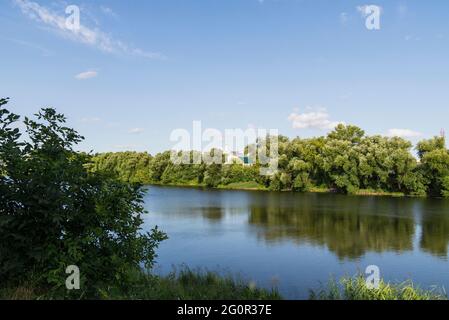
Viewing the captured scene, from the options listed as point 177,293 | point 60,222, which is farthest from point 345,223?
point 60,222

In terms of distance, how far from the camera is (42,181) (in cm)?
578

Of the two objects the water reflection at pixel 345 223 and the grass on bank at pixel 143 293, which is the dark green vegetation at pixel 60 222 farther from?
the water reflection at pixel 345 223

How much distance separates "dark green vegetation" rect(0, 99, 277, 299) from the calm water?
664 cm

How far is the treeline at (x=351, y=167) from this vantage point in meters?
51.3

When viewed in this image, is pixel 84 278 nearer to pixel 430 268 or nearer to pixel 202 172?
pixel 430 268

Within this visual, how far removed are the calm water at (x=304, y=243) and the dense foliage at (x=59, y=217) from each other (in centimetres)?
671

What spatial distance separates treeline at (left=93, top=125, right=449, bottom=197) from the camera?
168 ft

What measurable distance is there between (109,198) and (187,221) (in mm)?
22602

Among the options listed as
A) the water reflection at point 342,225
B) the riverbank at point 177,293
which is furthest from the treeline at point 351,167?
the riverbank at point 177,293

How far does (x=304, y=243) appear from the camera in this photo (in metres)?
21.0

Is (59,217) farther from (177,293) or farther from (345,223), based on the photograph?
(345,223)

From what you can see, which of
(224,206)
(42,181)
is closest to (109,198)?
(42,181)

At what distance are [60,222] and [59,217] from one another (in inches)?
20.4

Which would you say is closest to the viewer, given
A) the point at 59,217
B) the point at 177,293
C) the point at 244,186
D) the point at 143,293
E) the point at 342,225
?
the point at 59,217
